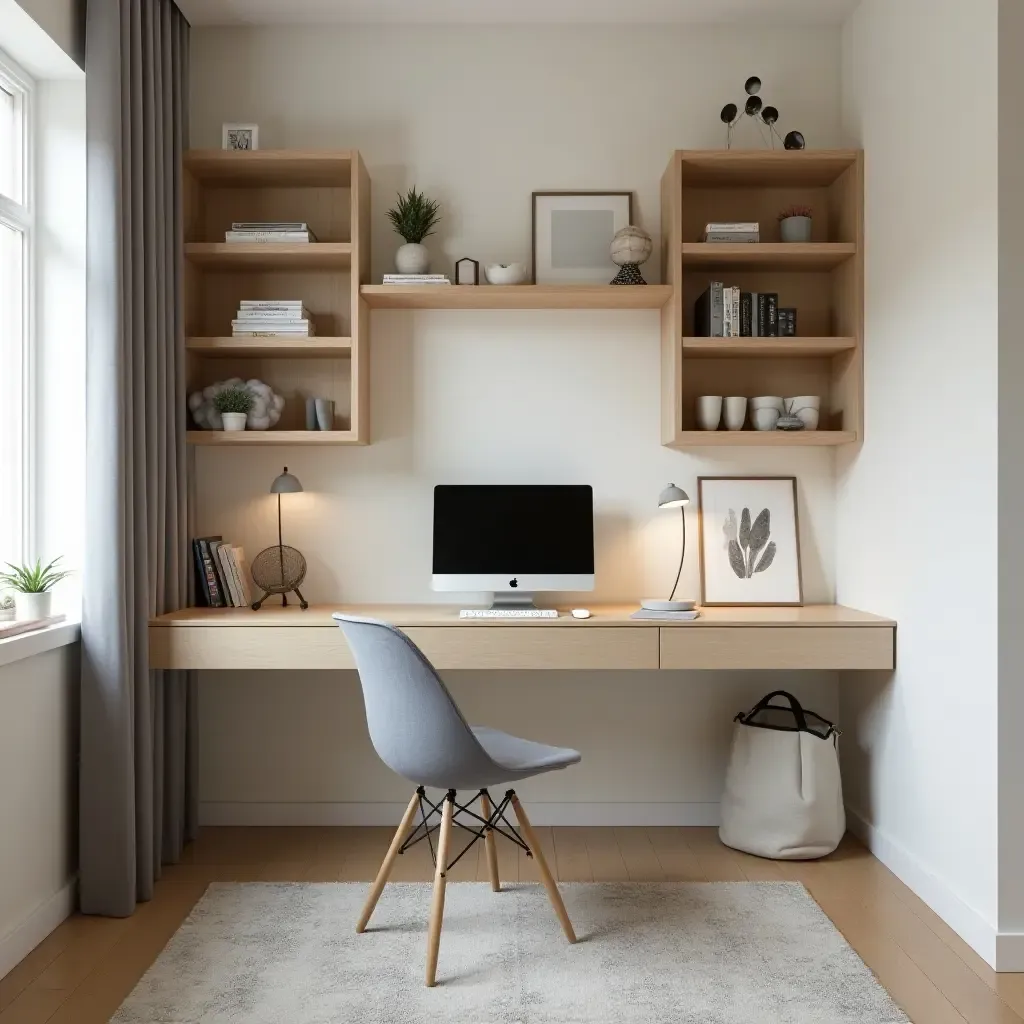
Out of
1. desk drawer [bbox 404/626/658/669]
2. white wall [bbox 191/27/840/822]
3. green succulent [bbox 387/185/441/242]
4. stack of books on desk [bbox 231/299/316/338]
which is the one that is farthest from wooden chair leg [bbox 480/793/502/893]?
green succulent [bbox 387/185/441/242]

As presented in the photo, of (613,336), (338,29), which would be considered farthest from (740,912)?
(338,29)

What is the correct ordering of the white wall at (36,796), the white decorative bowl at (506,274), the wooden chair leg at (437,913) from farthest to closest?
the white decorative bowl at (506,274), the white wall at (36,796), the wooden chair leg at (437,913)

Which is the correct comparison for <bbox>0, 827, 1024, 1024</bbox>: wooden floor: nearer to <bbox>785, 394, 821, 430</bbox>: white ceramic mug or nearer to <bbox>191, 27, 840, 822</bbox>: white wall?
<bbox>191, 27, 840, 822</bbox>: white wall

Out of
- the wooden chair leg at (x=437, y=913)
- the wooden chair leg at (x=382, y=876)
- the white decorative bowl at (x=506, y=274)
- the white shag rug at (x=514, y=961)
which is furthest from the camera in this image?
the white decorative bowl at (x=506, y=274)

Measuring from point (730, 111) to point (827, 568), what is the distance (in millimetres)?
1606

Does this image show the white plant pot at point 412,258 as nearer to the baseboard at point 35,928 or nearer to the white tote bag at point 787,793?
the white tote bag at point 787,793

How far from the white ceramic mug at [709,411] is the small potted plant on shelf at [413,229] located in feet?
3.42

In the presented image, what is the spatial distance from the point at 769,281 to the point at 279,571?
1996 millimetres

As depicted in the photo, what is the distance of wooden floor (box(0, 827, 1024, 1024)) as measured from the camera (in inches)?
90.0

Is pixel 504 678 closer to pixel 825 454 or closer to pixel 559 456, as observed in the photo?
pixel 559 456

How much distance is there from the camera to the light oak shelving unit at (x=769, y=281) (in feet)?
10.8

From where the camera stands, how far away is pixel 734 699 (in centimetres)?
359

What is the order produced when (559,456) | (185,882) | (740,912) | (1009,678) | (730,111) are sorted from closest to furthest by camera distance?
(1009,678)
(740,912)
(185,882)
(730,111)
(559,456)

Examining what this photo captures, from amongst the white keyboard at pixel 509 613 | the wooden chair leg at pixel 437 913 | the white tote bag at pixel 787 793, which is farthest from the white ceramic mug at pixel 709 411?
the wooden chair leg at pixel 437 913
